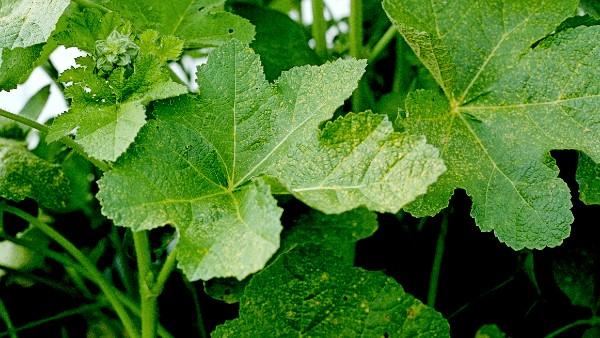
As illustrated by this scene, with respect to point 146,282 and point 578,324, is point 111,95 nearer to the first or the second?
point 146,282

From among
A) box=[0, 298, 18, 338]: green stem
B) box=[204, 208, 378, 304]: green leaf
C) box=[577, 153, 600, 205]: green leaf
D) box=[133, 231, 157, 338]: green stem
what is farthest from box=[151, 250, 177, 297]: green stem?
box=[577, 153, 600, 205]: green leaf

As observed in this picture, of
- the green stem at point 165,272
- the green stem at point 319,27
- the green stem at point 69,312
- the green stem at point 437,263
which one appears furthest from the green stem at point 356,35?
the green stem at point 69,312

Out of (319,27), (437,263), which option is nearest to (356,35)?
(319,27)

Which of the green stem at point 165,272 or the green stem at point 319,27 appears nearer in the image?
the green stem at point 165,272

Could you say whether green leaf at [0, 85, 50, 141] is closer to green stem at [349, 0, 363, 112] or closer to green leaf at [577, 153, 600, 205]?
green stem at [349, 0, 363, 112]

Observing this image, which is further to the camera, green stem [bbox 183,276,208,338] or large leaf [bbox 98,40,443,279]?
green stem [bbox 183,276,208,338]

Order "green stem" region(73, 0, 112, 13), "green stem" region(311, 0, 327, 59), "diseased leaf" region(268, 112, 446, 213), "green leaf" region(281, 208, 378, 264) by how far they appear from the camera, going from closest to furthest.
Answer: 1. "diseased leaf" region(268, 112, 446, 213)
2. "green leaf" region(281, 208, 378, 264)
3. "green stem" region(73, 0, 112, 13)
4. "green stem" region(311, 0, 327, 59)

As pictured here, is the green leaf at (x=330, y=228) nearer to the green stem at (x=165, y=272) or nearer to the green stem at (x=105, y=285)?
the green stem at (x=165, y=272)
